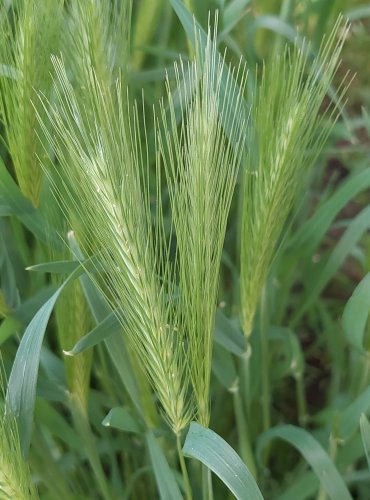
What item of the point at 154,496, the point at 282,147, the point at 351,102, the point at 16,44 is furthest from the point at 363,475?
the point at 351,102

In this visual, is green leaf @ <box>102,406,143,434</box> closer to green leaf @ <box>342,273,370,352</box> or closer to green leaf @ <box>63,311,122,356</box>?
green leaf @ <box>63,311,122,356</box>

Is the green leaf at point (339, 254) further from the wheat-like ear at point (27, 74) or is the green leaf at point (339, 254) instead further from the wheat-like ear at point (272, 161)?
the wheat-like ear at point (27, 74)

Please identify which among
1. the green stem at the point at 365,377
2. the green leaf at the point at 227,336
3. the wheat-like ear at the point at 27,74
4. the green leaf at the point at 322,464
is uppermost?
the wheat-like ear at the point at 27,74

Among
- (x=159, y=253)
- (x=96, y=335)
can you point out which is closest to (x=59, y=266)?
(x=96, y=335)

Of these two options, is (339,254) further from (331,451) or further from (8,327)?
(8,327)

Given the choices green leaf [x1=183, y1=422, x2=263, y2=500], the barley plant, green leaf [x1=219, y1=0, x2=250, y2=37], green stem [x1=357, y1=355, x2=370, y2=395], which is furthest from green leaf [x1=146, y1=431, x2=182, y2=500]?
green leaf [x1=219, y1=0, x2=250, y2=37]

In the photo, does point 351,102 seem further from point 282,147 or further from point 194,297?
point 194,297

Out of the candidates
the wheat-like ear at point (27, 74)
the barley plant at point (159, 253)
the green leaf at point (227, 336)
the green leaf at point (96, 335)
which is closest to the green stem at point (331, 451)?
the barley plant at point (159, 253)
